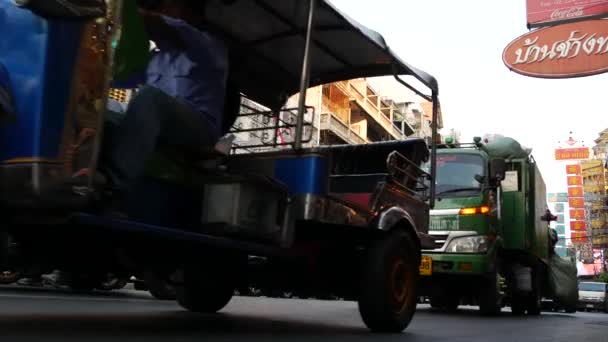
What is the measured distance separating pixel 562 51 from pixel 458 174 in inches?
159

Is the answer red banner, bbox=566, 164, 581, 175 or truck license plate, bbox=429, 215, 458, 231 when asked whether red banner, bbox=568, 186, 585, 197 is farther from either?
truck license plate, bbox=429, 215, 458, 231

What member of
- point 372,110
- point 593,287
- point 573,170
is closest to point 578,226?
point 573,170

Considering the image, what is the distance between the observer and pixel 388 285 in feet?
16.1

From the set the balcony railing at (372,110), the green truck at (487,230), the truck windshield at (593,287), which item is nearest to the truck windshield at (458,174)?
the green truck at (487,230)

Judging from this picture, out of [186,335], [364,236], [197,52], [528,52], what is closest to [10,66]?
[197,52]

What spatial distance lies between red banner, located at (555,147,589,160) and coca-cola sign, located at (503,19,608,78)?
44.5 meters

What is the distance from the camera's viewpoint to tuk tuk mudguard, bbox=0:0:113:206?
2.61 m

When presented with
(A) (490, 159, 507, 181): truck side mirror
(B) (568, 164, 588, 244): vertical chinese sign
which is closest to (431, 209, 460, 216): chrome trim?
(A) (490, 159, 507, 181): truck side mirror

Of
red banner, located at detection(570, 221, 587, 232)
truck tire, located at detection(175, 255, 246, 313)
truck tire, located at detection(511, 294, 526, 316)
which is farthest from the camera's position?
red banner, located at detection(570, 221, 587, 232)

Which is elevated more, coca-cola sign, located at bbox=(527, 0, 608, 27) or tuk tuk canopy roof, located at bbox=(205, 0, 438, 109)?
coca-cola sign, located at bbox=(527, 0, 608, 27)

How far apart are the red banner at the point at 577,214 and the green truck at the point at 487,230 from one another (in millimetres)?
43741

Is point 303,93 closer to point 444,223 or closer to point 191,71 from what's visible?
point 191,71

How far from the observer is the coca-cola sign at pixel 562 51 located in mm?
11148

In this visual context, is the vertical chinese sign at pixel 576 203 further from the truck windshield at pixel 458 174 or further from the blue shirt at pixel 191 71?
the blue shirt at pixel 191 71
